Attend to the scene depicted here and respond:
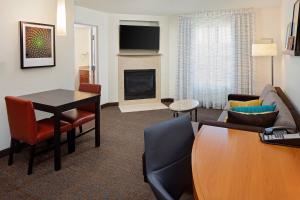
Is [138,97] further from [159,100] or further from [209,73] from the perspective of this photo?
[209,73]

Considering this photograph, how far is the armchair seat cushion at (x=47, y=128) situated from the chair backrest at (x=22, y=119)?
0.08 metres

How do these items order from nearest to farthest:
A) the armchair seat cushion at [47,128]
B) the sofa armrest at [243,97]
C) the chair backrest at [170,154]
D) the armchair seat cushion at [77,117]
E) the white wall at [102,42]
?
the chair backrest at [170,154] → the armchair seat cushion at [47,128] → the armchair seat cushion at [77,117] → the sofa armrest at [243,97] → the white wall at [102,42]

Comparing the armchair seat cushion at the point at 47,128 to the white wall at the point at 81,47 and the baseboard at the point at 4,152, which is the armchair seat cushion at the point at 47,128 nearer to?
the baseboard at the point at 4,152

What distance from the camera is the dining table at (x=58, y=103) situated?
2.89m

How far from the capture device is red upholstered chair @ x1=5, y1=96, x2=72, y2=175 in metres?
2.73

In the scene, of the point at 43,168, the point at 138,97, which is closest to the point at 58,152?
the point at 43,168

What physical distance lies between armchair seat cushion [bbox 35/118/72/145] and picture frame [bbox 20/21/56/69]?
0.91m

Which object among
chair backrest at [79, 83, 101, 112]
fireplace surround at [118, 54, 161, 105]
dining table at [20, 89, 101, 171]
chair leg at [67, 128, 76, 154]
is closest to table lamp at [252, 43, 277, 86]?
fireplace surround at [118, 54, 161, 105]

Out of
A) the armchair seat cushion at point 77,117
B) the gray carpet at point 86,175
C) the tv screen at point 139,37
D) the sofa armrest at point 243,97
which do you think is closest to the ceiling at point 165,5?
the tv screen at point 139,37

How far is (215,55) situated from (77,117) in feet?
12.5

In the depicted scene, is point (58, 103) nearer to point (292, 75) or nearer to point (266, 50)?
point (292, 75)

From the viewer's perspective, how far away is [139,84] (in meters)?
6.75

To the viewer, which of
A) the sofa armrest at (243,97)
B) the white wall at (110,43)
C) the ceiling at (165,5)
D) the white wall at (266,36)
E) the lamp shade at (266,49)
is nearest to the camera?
the sofa armrest at (243,97)

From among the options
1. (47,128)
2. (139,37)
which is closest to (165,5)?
(139,37)
